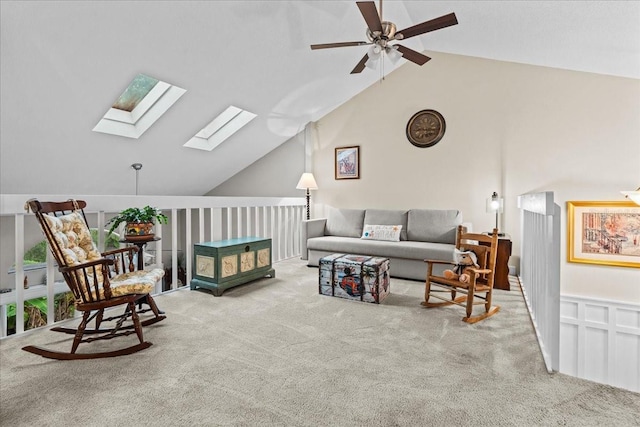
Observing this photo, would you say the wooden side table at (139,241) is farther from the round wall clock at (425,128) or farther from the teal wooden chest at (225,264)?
the round wall clock at (425,128)

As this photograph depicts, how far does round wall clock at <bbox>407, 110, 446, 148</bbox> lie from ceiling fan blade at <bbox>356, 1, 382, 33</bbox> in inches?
99.7

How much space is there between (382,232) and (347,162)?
1580 millimetres

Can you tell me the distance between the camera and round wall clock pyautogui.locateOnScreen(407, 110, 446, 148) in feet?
15.5

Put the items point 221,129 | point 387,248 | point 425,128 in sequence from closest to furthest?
point 387,248 < point 425,128 < point 221,129

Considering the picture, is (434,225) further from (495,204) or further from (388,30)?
(388,30)

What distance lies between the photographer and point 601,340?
3721 millimetres

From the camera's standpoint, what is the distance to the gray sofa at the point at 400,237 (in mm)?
3781

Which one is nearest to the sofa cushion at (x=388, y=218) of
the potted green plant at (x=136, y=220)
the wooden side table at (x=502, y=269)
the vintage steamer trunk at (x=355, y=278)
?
the wooden side table at (x=502, y=269)

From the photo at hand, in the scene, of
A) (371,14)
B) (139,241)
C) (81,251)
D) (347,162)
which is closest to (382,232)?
(347,162)

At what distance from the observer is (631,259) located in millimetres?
3633

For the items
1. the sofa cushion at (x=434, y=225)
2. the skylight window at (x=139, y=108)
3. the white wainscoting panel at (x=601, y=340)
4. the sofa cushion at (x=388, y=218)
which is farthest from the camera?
the sofa cushion at (x=388, y=218)

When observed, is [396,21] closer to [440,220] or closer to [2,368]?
[440,220]

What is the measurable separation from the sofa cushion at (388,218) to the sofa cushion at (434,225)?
8 centimetres

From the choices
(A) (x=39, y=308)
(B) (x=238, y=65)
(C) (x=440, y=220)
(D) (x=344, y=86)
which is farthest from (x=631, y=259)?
(A) (x=39, y=308)
